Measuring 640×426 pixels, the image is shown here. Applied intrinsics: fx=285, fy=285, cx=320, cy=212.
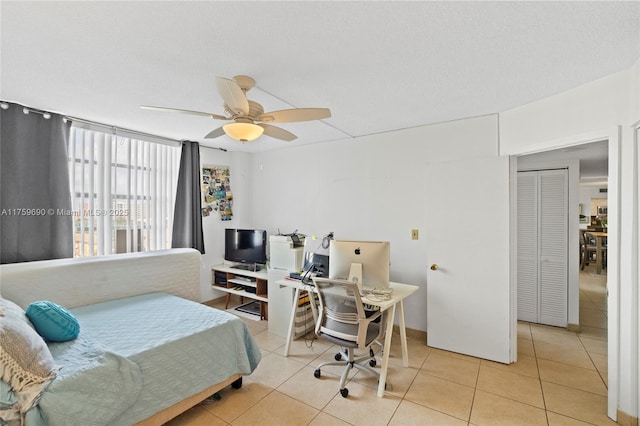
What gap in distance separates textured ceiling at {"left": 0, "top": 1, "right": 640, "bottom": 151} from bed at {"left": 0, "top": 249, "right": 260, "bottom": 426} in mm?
1608

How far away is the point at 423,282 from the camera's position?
3305mm

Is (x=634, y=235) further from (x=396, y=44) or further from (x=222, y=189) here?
(x=222, y=189)

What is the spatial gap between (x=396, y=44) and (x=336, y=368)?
2.68 m

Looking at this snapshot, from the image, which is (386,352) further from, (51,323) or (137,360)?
(51,323)

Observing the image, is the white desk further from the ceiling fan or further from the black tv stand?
the ceiling fan

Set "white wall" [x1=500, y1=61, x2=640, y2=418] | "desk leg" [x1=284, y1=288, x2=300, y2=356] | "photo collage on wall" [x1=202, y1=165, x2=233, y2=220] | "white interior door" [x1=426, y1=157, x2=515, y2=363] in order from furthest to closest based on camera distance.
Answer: "photo collage on wall" [x1=202, y1=165, x2=233, y2=220] → "desk leg" [x1=284, y1=288, x2=300, y2=356] → "white interior door" [x1=426, y1=157, x2=515, y2=363] → "white wall" [x1=500, y1=61, x2=640, y2=418]

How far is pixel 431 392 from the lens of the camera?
2346 mm

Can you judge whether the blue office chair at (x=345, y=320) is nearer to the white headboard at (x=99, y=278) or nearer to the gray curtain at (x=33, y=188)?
the white headboard at (x=99, y=278)

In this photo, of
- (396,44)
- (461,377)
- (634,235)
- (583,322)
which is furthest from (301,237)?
(583,322)

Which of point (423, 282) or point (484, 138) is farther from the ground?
point (484, 138)

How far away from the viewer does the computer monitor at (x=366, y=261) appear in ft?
8.53

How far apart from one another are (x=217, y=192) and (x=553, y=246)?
4670mm

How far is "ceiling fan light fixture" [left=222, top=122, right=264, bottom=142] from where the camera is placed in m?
1.98

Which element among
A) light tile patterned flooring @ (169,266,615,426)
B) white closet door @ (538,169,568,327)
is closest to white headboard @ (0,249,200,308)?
light tile patterned flooring @ (169,266,615,426)
